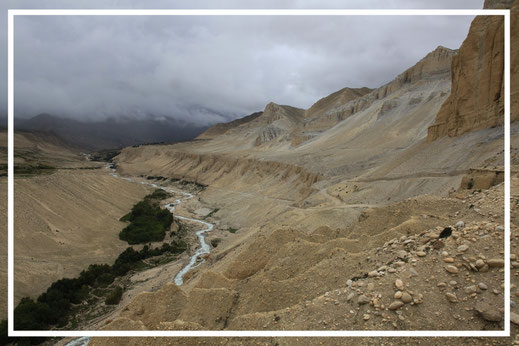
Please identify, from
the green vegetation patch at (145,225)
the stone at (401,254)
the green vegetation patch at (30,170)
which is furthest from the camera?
the green vegetation patch at (30,170)

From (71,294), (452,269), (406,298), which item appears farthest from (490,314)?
(71,294)

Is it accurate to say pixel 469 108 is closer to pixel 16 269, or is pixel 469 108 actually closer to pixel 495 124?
pixel 495 124

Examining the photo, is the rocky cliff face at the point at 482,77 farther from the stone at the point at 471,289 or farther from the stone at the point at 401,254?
the stone at the point at 471,289

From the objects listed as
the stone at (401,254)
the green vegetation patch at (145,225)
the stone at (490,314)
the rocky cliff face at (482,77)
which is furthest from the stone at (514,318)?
the green vegetation patch at (145,225)

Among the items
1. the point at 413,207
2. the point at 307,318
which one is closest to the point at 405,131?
the point at 413,207

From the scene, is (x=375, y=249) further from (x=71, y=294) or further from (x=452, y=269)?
(x=71, y=294)
